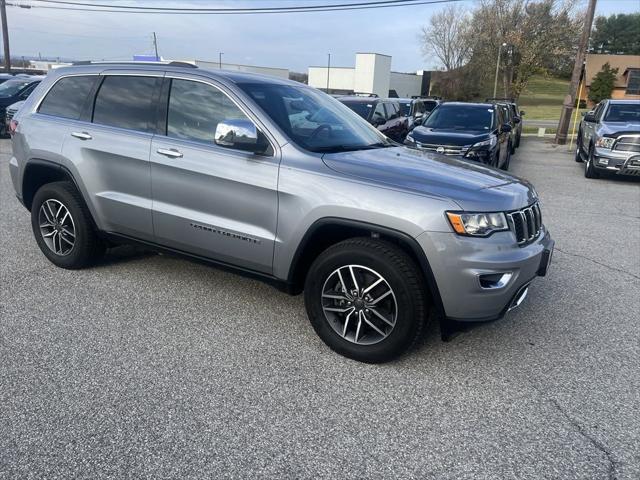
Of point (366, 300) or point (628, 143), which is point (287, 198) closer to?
point (366, 300)

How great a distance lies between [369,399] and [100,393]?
1.58m

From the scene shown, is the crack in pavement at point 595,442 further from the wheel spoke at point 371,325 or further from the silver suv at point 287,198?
the wheel spoke at point 371,325

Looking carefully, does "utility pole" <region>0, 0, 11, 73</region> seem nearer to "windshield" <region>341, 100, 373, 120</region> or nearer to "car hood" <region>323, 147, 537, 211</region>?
"windshield" <region>341, 100, 373, 120</region>

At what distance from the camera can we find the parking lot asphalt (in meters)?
2.57

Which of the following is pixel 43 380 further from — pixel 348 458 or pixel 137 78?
pixel 137 78

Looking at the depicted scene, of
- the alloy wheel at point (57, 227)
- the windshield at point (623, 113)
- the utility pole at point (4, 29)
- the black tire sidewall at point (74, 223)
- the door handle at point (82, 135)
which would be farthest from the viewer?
the utility pole at point (4, 29)

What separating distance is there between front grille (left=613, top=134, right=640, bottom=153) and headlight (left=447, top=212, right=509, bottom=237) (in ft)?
32.9

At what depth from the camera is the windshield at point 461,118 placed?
10844mm

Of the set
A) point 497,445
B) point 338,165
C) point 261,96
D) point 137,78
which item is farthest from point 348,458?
point 137,78

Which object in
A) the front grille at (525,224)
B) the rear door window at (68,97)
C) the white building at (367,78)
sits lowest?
the front grille at (525,224)

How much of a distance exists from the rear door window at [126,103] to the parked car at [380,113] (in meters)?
8.64

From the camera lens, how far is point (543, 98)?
6756 centimetres

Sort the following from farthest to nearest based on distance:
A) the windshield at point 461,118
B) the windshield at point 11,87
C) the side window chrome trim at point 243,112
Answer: the windshield at point 11,87 < the windshield at point 461,118 < the side window chrome trim at point 243,112

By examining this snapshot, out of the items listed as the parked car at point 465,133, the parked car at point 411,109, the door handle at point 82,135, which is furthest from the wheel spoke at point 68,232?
the parked car at point 411,109
